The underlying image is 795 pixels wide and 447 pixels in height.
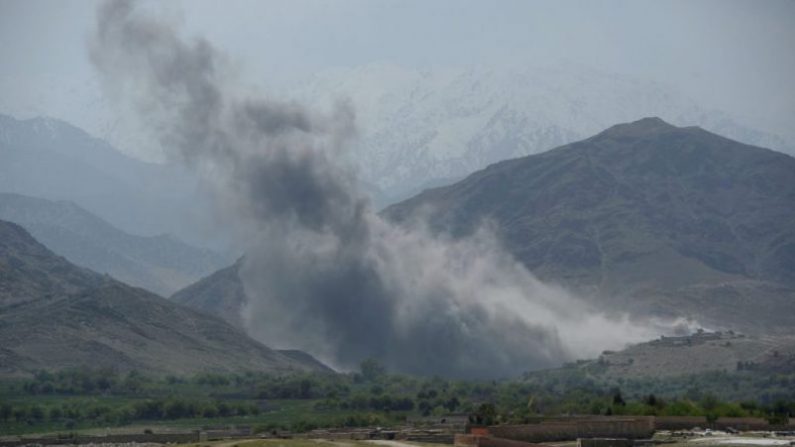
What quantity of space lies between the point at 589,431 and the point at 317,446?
27.7 metres

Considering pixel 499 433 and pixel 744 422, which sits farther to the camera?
pixel 744 422

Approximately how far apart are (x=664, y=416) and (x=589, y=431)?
17663 mm

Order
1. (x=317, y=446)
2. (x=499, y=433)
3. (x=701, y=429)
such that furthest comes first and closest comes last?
(x=701, y=429), (x=499, y=433), (x=317, y=446)

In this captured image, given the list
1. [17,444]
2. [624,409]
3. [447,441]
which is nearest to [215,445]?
[447,441]

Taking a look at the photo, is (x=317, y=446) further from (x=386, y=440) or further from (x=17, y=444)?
(x=17, y=444)

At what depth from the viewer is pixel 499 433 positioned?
129000mm

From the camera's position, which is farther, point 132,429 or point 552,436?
point 132,429

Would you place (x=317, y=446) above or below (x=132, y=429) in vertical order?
below

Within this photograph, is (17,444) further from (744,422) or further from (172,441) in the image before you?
(744,422)

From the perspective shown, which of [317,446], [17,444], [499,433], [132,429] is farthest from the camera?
[132,429]

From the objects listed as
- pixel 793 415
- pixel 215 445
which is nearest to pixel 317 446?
pixel 215 445

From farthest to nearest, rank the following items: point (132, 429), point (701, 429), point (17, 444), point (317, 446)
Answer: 1. point (132, 429)
2. point (17, 444)
3. point (701, 429)
4. point (317, 446)

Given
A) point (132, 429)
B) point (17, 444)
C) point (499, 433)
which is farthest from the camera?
point (132, 429)

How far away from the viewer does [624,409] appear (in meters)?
165
